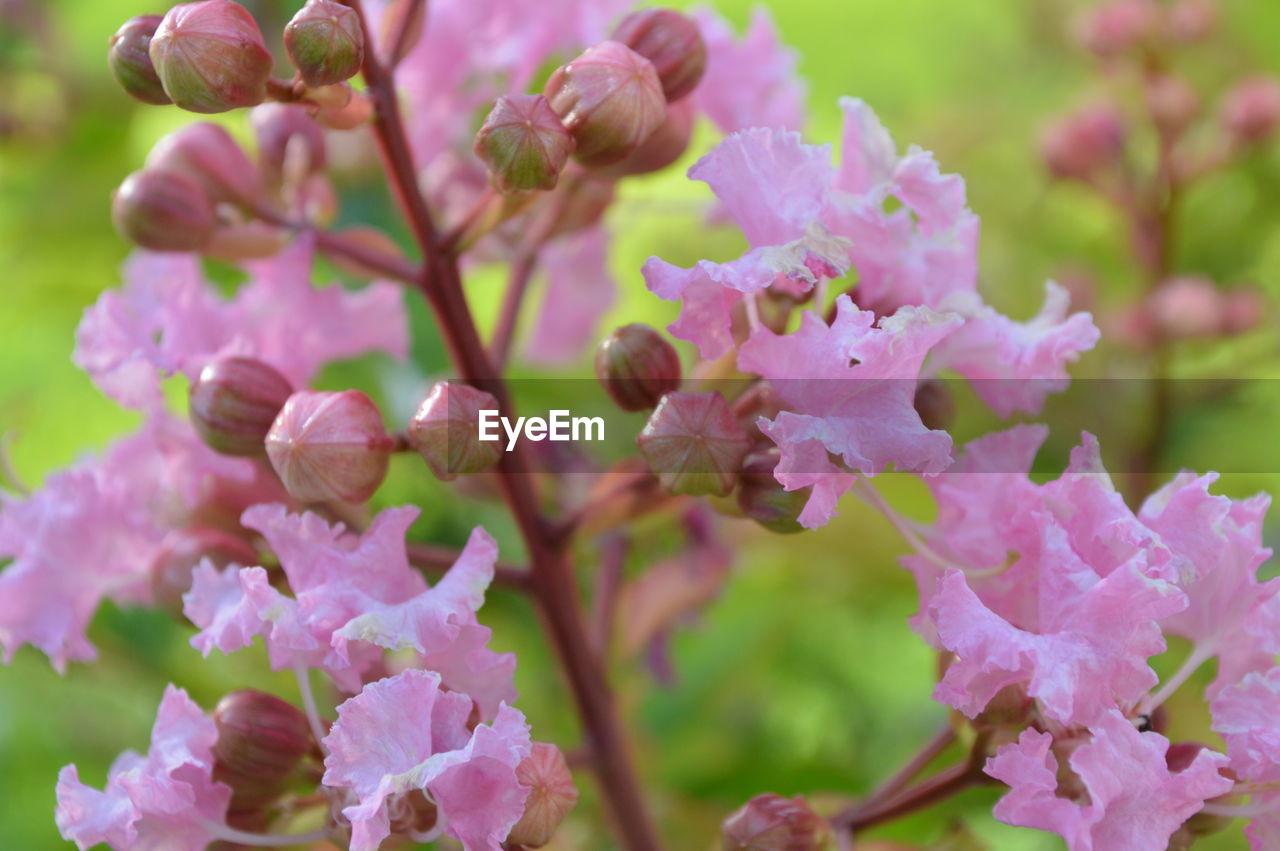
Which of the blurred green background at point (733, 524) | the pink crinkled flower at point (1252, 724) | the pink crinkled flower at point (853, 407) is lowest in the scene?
the blurred green background at point (733, 524)

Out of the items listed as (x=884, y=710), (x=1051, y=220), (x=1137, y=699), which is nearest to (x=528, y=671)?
(x=884, y=710)

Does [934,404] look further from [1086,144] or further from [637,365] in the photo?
[1086,144]

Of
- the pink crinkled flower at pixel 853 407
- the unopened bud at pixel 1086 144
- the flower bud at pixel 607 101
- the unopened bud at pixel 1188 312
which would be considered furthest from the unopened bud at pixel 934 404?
the unopened bud at pixel 1086 144

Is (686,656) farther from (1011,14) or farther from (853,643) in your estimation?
(1011,14)

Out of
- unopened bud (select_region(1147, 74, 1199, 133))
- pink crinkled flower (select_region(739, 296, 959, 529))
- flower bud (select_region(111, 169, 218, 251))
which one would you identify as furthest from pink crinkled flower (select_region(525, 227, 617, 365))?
unopened bud (select_region(1147, 74, 1199, 133))

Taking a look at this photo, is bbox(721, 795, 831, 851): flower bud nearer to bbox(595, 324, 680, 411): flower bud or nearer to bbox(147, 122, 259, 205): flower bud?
bbox(595, 324, 680, 411): flower bud

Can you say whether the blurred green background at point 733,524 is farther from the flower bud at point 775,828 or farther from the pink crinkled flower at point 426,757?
the pink crinkled flower at point 426,757

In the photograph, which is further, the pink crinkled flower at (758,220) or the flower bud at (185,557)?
the flower bud at (185,557)
